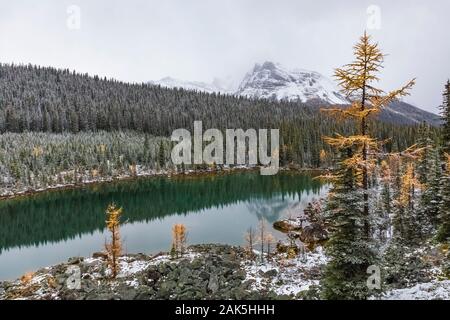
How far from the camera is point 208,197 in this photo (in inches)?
4154

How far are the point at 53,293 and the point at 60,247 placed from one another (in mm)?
34011

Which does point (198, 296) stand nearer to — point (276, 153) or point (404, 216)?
point (404, 216)

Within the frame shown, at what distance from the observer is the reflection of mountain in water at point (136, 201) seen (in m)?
75.5

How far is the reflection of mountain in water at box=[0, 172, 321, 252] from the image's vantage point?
248 ft

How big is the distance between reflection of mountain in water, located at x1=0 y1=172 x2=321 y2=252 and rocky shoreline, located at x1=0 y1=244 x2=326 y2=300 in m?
34.1

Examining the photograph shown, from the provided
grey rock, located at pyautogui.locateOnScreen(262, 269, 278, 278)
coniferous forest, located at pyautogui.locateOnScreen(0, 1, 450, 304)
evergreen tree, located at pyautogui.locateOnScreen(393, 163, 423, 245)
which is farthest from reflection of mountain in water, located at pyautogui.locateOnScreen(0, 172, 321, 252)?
grey rock, located at pyautogui.locateOnScreen(262, 269, 278, 278)

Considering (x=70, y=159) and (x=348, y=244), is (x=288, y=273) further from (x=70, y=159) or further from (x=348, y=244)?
(x=70, y=159)

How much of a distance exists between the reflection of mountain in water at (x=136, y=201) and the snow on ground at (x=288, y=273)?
116 feet

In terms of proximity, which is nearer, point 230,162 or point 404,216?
point 404,216

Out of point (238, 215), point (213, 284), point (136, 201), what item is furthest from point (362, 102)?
point (136, 201)

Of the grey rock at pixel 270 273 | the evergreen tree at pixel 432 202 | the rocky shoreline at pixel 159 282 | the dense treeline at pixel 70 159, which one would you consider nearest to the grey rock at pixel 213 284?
the rocky shoreline at pixel 159 282

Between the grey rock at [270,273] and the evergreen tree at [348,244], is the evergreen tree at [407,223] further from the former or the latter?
the evergreen tree at [348,244]

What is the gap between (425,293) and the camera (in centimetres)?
1728

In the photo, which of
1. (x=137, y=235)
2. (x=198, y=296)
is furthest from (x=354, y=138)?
(x=137, y=235)
